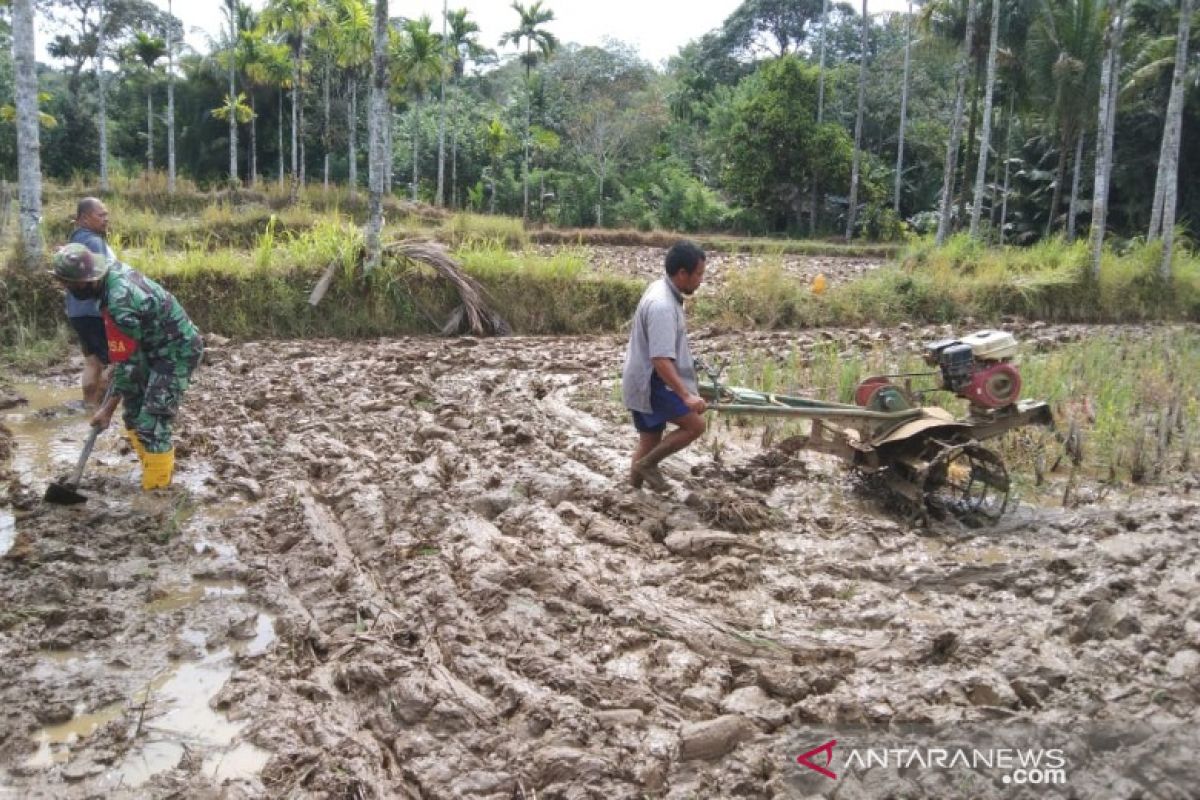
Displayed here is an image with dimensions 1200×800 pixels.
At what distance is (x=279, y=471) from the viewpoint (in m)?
5.30

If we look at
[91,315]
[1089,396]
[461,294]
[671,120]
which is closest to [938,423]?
[1089,396]

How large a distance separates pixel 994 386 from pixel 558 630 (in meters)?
2.76

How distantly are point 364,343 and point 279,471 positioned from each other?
475 cm

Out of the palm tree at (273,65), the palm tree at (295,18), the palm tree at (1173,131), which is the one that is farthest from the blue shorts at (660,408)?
the palm tree at (273,65)

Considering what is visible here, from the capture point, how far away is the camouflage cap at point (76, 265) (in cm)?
444

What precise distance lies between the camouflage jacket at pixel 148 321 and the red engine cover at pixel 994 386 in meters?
4.27

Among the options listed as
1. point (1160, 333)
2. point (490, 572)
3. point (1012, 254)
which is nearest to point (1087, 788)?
point (490, 572)

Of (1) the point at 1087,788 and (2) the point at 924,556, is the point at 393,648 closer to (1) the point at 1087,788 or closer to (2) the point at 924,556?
(1) the point at 1087,788

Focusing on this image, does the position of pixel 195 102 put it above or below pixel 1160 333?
above

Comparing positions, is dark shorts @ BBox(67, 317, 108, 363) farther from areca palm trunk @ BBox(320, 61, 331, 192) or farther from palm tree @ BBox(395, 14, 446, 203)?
areca palm trunk @ BBox(320, 61, 331, 192)

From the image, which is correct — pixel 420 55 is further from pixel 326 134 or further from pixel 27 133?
pixel 27 133

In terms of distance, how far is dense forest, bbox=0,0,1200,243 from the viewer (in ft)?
72.9

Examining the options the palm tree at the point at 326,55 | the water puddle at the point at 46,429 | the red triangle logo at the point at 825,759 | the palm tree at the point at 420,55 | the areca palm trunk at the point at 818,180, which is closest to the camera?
the red triangle logo at the point at 825,759

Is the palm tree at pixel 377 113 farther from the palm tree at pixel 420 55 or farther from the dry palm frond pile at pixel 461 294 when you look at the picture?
the palm tree at pixel 420 55
